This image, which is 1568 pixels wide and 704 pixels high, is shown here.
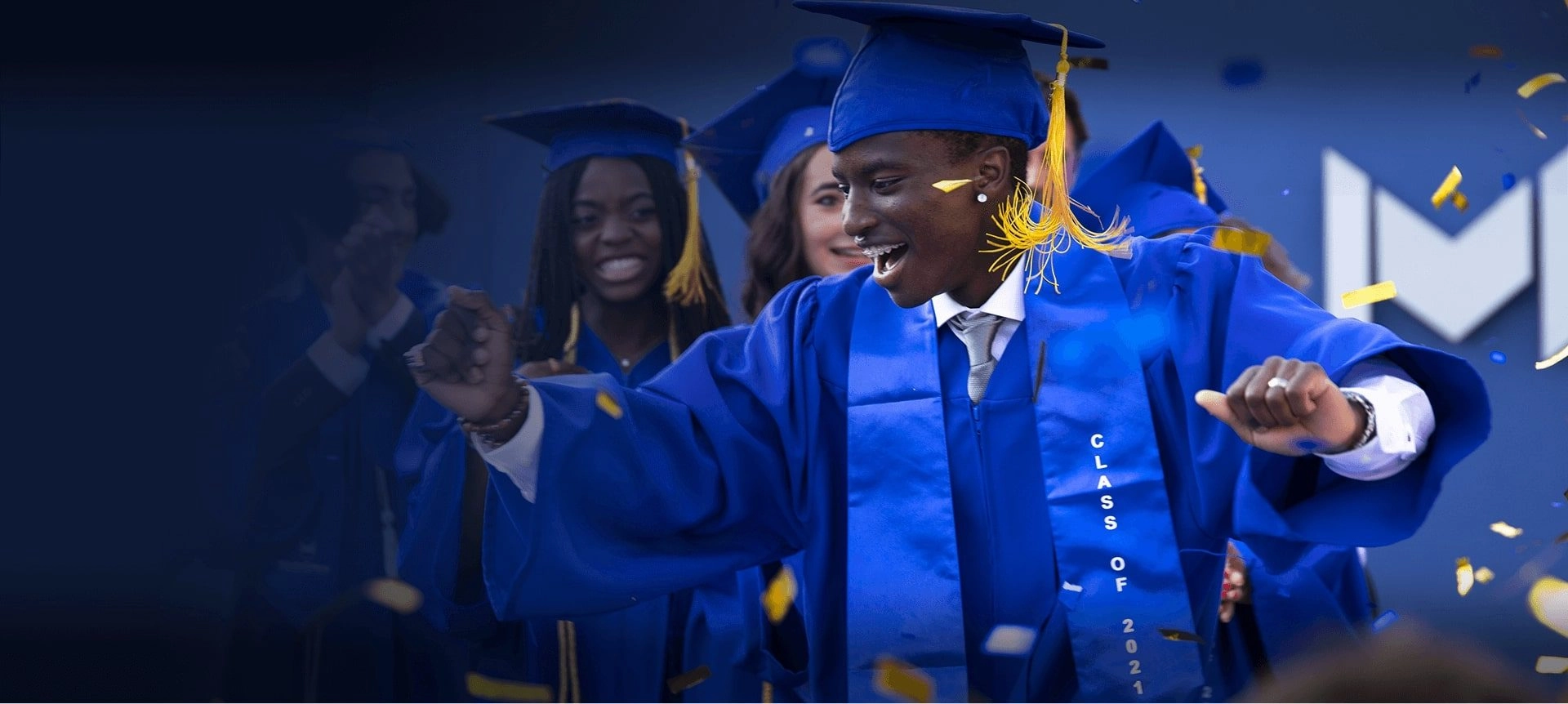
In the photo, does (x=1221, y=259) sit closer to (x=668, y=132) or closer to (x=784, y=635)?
(x=784, y=635)

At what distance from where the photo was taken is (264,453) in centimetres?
371

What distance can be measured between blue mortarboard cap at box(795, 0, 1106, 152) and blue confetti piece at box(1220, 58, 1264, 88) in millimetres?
2341

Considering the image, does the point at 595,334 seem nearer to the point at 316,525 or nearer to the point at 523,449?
the point at 316,525

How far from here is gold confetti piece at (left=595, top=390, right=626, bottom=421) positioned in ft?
7.66

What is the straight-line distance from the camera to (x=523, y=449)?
2287mm

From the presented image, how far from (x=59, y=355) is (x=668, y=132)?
2.09m

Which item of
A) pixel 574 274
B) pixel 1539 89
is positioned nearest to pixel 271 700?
pixel 574 274

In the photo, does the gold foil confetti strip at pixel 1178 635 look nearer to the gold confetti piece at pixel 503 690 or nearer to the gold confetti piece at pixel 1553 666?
the gold confetti piece at pixel 1553 666

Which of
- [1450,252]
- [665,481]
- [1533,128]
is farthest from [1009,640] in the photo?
[1533,128]

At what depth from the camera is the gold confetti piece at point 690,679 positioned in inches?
127

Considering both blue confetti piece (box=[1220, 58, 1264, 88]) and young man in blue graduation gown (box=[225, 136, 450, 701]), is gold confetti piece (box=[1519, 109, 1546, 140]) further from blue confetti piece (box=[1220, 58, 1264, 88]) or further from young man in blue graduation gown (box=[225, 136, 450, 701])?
young man in blue graduation gown (box=[225, 136, 450, 701])

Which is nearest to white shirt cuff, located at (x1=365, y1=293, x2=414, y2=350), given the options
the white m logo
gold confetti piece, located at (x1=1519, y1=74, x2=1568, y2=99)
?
the white m logo

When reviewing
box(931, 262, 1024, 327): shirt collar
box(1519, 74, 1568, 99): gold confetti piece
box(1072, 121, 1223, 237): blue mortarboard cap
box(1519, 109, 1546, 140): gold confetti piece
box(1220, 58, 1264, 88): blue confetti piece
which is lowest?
box(931, 262, 1024, 327): shirt collar

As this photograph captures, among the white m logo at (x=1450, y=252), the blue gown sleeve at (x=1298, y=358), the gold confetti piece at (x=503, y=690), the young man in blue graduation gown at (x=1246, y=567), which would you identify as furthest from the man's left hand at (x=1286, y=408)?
the white m logo at (x=1450, y=252)
